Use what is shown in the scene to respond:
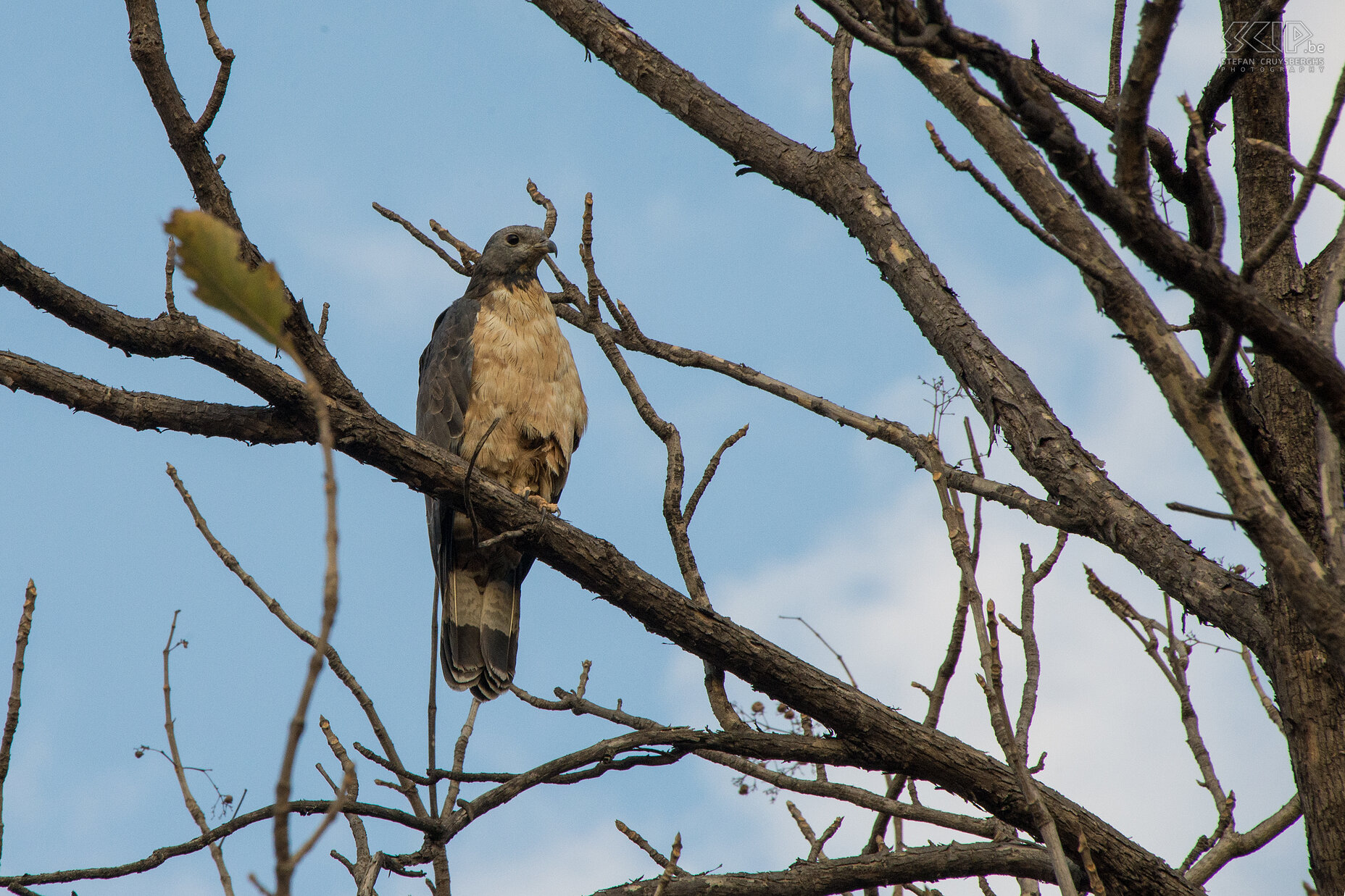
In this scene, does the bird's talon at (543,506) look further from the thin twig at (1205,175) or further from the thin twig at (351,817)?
the thin twig at (1205,175)

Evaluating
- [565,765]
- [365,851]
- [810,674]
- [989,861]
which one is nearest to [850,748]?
[810,674]

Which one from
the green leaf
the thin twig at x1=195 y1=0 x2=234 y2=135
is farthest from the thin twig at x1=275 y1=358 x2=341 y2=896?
the thin twig at x1=195 y1=0 x2=234 y2=135

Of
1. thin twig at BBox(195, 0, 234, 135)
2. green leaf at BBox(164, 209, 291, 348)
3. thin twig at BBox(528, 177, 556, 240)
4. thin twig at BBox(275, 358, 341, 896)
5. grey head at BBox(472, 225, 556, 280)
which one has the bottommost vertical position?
thin twig at BBox(275, 358, 341, 896)

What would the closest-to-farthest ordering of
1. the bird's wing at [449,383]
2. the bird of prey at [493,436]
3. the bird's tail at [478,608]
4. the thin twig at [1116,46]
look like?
the thin twig at [1116,46], the bird's tail at [478,608], the bird of prey at [493,436], the bird's wing at [449,383]

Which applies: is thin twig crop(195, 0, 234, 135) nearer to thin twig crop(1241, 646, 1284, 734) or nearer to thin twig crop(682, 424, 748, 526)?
thin twig crop(682, 424, 748, 526)

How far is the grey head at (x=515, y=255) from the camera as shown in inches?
239

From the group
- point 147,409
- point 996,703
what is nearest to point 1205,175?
point 996,703

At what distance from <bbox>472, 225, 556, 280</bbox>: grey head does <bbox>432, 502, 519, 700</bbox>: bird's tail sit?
1.50 meters

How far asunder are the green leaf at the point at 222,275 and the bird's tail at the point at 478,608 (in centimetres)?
419

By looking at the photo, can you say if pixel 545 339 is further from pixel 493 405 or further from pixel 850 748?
pixel 850 748

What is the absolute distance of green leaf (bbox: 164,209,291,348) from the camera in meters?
1.04

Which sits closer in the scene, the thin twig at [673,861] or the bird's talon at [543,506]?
the thin twig at [673,861]

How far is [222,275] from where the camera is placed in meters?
1.05

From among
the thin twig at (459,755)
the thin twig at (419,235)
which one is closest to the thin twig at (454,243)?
the thin twig at (419,235)
